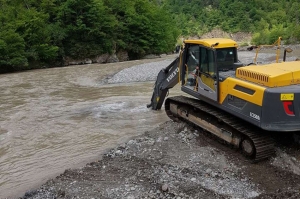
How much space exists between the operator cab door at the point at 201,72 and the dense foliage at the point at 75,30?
24294mm

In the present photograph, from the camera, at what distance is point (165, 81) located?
438 inches

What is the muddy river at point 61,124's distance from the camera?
8.51 metres

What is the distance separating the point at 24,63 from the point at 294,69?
91.3ft

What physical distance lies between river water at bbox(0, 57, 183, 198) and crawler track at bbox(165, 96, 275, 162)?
7.60 feet

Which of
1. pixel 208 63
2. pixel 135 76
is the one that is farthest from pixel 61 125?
pixel 135 76

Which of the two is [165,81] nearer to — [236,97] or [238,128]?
[236,97]

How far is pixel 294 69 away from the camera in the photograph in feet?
23.5

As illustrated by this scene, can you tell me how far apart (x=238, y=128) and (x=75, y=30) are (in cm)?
3463

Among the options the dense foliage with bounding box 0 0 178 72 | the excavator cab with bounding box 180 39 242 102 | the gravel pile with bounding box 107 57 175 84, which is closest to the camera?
the excavator cab with bounding box 180 39 242 102

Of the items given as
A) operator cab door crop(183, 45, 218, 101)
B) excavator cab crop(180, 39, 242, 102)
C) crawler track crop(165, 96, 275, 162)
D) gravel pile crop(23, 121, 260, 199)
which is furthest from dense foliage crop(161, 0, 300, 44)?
gravel pile crop(23, 121, 260, 199)

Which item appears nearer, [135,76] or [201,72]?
[201,72]

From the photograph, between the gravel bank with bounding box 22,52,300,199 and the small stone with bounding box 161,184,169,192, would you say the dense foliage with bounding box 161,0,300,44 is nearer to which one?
the gravel bank with bounding box 22,52,300,199

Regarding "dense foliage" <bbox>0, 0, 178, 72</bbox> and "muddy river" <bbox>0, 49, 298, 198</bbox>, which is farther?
"dense foliage" <bbox>0, 0, 178, 72</bbox>

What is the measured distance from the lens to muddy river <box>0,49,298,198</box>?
335 inches
